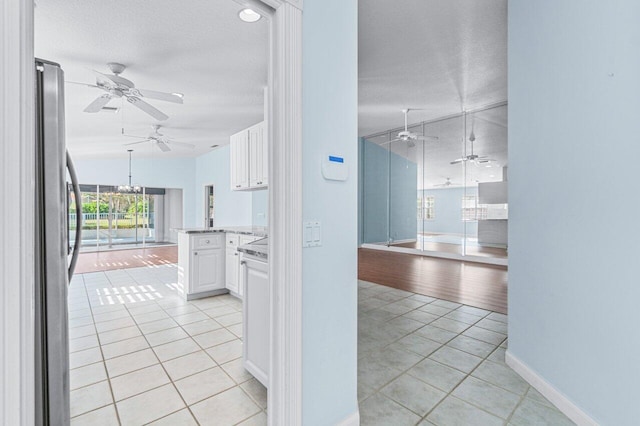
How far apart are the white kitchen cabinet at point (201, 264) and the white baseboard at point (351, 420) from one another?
3.03 m

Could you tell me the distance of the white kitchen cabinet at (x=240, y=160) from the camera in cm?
444

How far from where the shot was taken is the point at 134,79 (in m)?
4.04

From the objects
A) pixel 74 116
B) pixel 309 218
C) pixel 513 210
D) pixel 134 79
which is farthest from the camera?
pixel 74 116

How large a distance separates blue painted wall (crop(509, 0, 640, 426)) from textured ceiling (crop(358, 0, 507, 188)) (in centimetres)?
102

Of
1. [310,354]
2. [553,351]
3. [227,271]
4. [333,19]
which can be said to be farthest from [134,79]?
[553,351]

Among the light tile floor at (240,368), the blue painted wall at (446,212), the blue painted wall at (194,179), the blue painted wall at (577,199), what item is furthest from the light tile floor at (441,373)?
the blue painted wall at (194,179)

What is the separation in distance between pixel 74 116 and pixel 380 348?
6046 mm

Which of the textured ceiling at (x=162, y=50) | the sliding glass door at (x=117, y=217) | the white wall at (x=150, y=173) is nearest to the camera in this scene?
the textured ceiling at (x=162, y=50)

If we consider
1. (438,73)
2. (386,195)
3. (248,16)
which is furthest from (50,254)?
(386,195)

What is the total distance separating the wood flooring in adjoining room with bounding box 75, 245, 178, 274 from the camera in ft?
21.0

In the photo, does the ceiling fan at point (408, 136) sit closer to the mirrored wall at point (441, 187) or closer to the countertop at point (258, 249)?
the mirrored wall at point (441, 187)

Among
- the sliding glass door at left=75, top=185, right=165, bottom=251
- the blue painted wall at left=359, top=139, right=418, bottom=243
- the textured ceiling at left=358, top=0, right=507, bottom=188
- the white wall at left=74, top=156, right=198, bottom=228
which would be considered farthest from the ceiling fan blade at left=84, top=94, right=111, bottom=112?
the blue painted wall at left=359, top=139, right=418, bottom=243

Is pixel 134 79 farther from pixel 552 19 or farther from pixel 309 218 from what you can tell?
pixel 552 19

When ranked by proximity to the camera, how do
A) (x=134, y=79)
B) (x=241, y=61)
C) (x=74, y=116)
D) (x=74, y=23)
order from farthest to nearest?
(x=74, y=116)
(x=134, y=79)
(x=241, y=61)
(x=74, y=23)
